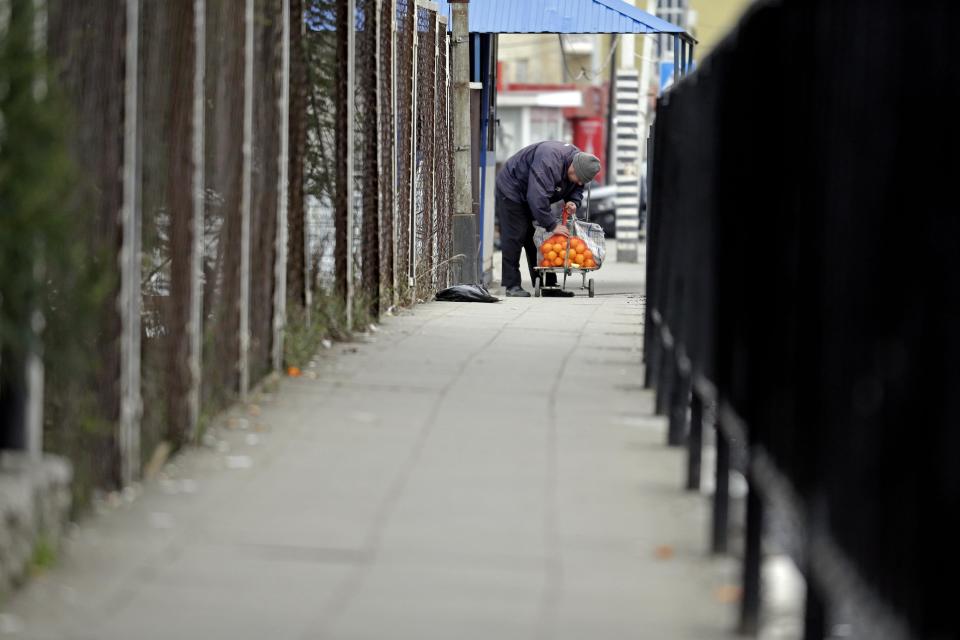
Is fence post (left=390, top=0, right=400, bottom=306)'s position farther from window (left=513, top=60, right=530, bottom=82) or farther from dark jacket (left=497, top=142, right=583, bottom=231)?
window (left=513, top=60, right=530, bottom=82)

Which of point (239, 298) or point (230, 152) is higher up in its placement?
point (230, 152)

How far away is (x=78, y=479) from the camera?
18.6ft

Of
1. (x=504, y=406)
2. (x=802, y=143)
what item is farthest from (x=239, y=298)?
(x=802, y=143)

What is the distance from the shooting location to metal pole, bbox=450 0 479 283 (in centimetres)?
1920

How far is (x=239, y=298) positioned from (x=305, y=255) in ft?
7.24

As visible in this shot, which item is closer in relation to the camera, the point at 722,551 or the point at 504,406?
the point at 722,551

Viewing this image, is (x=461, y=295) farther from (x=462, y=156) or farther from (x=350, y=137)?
(x=350, y=137)

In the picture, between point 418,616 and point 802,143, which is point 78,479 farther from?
point 802,143

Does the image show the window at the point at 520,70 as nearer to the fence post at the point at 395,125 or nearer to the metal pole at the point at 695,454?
the fence post at the point at 395,125

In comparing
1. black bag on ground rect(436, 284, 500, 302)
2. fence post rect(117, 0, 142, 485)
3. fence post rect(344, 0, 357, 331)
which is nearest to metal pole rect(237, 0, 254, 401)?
fence post rect(117, 0, 142, 485)

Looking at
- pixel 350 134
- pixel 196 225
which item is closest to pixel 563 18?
pixel 350 134

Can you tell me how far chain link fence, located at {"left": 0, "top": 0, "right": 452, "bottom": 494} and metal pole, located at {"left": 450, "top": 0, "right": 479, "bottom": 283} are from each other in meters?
5.23

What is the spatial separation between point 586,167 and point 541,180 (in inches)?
20.5

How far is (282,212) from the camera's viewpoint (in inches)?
367
